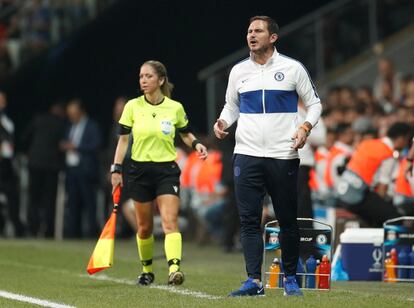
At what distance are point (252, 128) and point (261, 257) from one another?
41.7 inches

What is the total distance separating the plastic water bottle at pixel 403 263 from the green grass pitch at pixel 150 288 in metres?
0.20

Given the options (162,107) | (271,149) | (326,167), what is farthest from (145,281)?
(326,167)

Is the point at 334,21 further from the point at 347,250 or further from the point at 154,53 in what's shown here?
the point at 347,250

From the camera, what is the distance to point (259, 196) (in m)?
11.2

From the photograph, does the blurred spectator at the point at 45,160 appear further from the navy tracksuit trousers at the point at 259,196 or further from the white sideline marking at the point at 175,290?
the navy tracksuit trousers at the point at 259,196

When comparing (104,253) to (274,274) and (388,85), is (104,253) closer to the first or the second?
(274,274)

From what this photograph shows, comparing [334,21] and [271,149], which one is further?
[334,21]

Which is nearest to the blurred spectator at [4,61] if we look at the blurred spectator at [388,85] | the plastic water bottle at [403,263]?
the blurred spectator at [388,85]

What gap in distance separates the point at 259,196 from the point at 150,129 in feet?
6.79

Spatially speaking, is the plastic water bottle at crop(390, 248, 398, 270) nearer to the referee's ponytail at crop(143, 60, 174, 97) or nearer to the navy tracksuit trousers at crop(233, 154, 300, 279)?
the navy tracksuit trousers at crop(233, 154, 300, 279)

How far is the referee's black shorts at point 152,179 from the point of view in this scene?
13.0 meters

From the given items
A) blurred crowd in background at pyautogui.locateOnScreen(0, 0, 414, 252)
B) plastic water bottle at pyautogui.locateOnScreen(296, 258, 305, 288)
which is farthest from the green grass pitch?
blurred crowd in background at pyautogui.locateOnScreen(0, 0, 414, 252)

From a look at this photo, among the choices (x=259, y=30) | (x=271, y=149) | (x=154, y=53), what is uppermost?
(x=154, y=53)

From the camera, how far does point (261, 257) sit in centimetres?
1116
